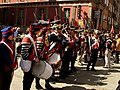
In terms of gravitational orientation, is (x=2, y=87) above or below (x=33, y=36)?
below

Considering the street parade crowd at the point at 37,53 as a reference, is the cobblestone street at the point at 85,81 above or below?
below

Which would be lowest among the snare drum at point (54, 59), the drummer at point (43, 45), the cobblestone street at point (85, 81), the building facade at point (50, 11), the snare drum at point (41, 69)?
the cobblestone street at point (85, 81)

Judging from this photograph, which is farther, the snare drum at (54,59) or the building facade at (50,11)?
the building facade at (50,11)

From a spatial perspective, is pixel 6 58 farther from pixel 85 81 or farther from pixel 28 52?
pixel 85 81

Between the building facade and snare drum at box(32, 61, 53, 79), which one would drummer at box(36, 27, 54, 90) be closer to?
snare drum at box(32, 61, 53, 79)

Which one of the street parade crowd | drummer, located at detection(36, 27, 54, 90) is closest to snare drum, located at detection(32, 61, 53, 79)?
the street parade crowd

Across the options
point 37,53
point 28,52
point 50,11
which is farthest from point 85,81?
point 50,11

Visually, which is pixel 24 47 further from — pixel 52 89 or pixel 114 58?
pixel 114 58

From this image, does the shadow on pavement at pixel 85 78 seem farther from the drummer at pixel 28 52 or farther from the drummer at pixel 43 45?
the drummer at pixel 28 52

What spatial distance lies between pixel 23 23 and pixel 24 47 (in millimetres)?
30793

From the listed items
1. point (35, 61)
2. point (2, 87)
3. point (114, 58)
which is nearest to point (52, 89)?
point (35, 61)

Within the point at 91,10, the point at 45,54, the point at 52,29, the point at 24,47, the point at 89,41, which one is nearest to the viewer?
the point at 24,47

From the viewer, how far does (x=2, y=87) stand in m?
5.67

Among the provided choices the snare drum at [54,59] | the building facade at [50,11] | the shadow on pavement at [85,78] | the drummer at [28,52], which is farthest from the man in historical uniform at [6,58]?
the building facade at [50,11]
